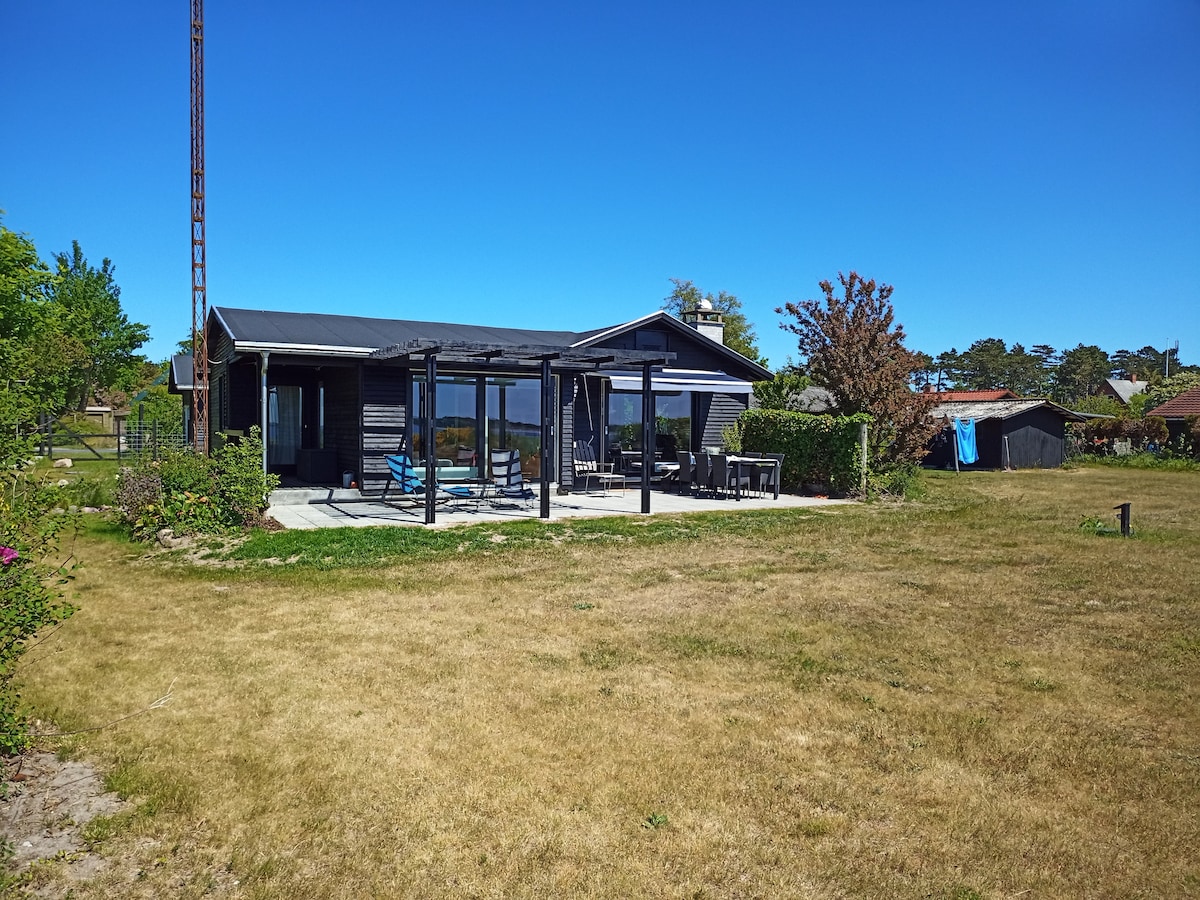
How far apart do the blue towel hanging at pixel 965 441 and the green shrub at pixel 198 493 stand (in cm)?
2441

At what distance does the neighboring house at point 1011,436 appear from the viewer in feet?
95.1

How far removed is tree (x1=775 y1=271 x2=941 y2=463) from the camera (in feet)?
56.9

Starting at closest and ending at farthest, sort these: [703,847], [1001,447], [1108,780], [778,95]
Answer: [703,847] → [1108,780] → [778,95] → [1001,447]

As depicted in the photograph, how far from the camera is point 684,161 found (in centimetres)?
2220

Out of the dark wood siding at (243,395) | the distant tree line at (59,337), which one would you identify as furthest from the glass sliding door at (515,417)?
the distant tree line at (59,337)

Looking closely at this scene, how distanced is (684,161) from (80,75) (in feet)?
45.5

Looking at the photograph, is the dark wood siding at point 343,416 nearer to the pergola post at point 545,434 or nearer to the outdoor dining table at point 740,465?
the pergola post at point 545,434

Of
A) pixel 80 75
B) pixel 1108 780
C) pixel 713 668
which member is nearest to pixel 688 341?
pixel 80 75

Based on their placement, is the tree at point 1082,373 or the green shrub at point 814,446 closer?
the green shrub at point 814,446

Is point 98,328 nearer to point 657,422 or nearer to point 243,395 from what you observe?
point 243,395

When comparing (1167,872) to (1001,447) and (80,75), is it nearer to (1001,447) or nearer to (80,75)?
(80,75)

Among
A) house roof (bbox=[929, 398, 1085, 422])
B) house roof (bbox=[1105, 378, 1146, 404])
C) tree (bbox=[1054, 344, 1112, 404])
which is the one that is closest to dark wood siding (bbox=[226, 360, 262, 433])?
house roof (bbox=[929, 398, 1085, 422])

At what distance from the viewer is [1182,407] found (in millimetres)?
34500

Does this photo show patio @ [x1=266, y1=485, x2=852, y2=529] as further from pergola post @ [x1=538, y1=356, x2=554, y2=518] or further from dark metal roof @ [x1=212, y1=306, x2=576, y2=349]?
dark metal roof @ [x1=212, y1=306, x2=576, y2=349]
